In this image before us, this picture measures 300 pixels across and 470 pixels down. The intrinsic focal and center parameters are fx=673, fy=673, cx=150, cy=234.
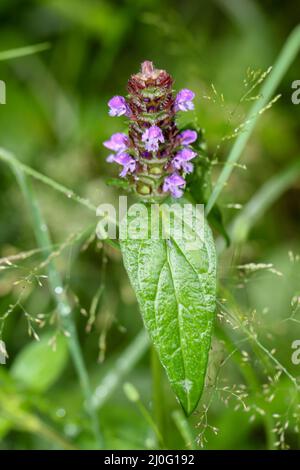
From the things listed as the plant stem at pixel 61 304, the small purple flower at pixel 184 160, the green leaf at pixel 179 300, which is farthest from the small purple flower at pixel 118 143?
the plant stem at pixel 61 304

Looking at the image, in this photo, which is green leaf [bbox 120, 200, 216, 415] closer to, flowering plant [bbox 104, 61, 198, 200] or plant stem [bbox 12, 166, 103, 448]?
flowering plant [bbox 104, 61, 198, 200]

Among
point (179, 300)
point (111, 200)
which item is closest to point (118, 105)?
→ point (179, 300)

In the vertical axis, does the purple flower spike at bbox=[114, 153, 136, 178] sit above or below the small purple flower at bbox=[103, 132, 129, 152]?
below

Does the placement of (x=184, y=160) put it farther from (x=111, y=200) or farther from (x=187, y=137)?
(x=111, y=200)

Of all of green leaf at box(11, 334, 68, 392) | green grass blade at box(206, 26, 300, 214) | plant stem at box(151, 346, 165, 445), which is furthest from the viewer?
green leaf at box(11, 334, 68, 392)

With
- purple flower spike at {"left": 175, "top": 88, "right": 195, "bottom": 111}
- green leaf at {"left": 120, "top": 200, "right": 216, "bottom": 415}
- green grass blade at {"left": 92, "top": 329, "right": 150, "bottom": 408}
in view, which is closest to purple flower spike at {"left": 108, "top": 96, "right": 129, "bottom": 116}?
purple flower spike at {"left": 175, "top": 88, "right": 195, "bottom": 111}

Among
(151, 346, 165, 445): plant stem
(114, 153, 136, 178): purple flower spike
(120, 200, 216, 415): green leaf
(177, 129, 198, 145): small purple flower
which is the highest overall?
(177, 129, 198, 145): small purple flower

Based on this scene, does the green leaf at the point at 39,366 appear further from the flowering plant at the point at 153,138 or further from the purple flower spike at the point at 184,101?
the purple flower spike at the point at 184,101
